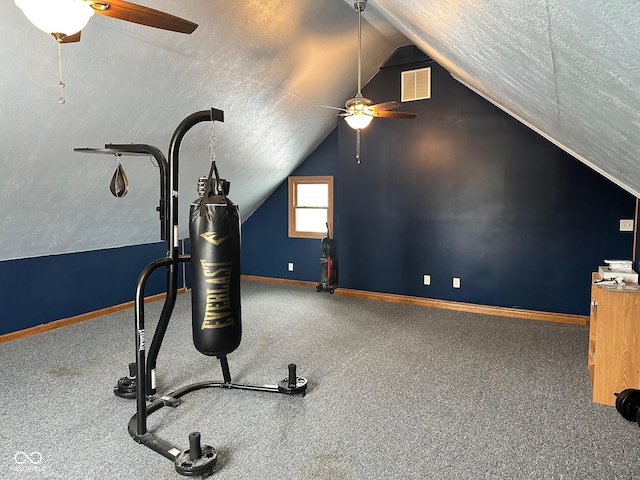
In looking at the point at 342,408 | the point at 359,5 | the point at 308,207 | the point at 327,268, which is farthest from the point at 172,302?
the point at 308,207

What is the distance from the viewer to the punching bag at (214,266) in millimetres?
2697

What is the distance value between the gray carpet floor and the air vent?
9.97 feet

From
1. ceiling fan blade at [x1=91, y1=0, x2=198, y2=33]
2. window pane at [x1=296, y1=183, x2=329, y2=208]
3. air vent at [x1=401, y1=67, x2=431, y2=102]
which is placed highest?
air vent at [x1=401, y1=67, x2=431, y2=102]

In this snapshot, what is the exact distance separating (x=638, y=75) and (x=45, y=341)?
515 cm

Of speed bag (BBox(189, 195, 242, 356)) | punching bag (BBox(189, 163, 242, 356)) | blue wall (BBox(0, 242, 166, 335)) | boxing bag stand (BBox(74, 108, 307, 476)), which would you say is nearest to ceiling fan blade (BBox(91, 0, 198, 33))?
boxing bag stand (BBox(74, 108, 307, 476))

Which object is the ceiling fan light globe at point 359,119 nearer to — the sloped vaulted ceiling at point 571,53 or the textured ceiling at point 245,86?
the textured ceiling at point 245,86

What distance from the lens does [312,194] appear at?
7359 millimetres

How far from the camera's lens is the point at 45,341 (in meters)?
4.52

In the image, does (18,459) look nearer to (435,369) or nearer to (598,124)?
(435,369)

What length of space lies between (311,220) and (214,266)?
15.6ft

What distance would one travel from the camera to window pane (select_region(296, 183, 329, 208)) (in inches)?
285

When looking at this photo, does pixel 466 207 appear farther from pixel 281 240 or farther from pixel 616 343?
pixel 281 240

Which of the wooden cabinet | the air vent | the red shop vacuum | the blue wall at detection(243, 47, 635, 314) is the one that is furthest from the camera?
the red shop vacuum

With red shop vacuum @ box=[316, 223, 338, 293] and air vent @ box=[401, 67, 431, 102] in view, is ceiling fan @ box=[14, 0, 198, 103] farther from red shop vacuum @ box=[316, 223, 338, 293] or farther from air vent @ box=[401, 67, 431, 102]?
red shop vacuum @ box=[316, 223, 338, 293]
